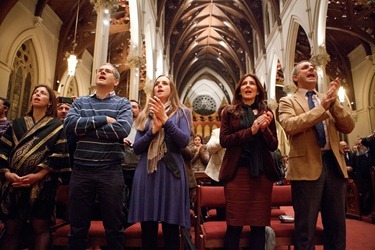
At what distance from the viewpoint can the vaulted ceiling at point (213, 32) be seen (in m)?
10.7

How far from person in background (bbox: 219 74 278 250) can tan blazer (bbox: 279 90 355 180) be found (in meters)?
0.15

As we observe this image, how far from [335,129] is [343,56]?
13.5m

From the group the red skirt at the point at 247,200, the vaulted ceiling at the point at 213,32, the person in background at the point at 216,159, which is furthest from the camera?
the vaulted ceiling at the point at 213,32

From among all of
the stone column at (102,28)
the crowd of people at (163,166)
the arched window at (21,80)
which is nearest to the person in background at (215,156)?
the crowd of people at (163,166)

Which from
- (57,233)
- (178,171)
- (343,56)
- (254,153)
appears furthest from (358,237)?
(343,56)

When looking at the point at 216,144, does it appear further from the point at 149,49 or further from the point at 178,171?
the point at 149,49

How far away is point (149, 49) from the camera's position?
1216cm

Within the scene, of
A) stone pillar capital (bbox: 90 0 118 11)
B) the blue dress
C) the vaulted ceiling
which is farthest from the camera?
the vaulted ceiling

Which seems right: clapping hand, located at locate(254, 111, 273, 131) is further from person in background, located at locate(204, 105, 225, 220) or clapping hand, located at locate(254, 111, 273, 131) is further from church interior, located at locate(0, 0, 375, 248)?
church interior, located at locate(0, 0, 375, 248)

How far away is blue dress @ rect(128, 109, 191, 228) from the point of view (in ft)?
5.84

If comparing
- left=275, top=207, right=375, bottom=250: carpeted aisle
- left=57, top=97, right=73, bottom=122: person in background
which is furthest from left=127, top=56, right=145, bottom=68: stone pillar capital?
left=275, top=207, right=375, bottom=250: carpeted aisle

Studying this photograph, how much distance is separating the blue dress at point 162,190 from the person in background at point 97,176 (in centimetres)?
13

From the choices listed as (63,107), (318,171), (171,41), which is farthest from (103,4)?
(171,41)

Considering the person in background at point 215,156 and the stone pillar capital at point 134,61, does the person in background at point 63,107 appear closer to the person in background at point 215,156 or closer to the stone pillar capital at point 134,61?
the person in background at point 215,156
